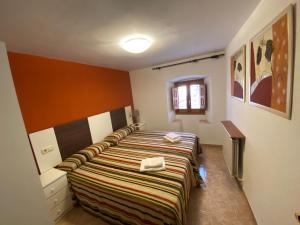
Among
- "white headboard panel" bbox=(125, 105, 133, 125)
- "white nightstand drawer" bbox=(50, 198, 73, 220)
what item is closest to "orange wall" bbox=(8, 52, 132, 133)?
"white headboard panel" bbox=(125, 105, 133, 125)

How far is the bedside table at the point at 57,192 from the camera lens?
5.82 feet

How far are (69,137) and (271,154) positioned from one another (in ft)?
9.22

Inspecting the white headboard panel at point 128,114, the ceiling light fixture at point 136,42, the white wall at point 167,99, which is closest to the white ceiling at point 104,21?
the ceiling light fixture at point 136,42

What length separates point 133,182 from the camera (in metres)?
1.66

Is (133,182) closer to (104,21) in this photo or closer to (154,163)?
(154,163)

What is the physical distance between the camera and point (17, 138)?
1082mm

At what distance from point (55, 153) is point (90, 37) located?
6.09ft

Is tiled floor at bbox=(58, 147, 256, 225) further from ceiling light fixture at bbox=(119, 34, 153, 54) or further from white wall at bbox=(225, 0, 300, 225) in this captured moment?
ceiling light fixture at bbox=(119, 34, 153, 54)

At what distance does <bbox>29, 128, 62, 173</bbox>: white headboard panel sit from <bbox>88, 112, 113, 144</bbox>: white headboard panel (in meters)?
0.77

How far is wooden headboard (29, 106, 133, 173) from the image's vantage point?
6.57 ft

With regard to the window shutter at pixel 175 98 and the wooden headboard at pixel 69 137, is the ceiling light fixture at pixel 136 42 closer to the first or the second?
the wooden headboard at pixel 69 137

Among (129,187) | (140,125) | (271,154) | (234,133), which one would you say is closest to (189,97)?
(140,125)

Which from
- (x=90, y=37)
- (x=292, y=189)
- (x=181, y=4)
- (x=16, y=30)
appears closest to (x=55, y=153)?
(x=16, y=30)

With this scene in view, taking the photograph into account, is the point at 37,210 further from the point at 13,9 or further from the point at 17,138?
the point at 13,9
